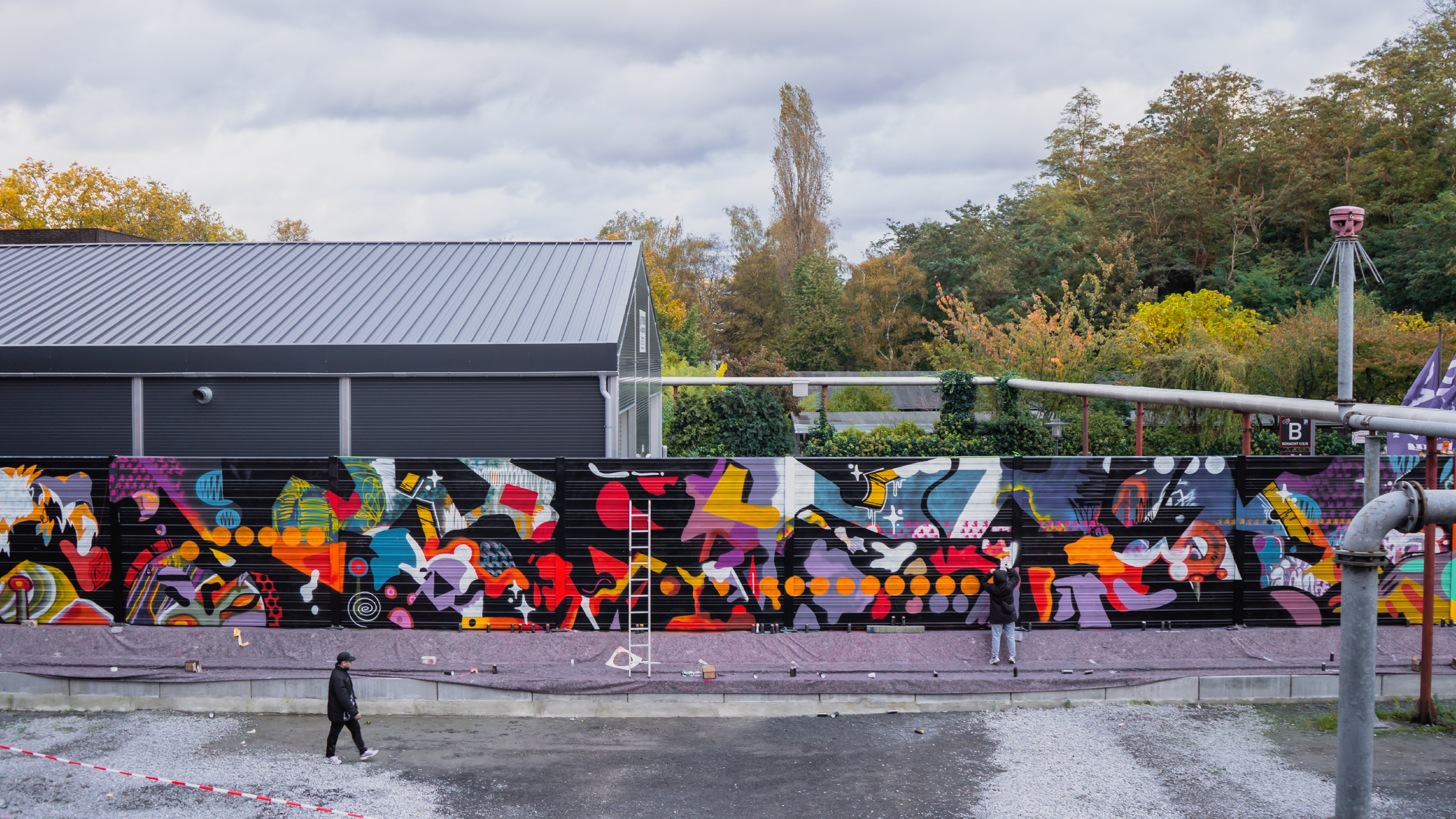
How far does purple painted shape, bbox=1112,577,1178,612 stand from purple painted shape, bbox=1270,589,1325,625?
48.4 inches

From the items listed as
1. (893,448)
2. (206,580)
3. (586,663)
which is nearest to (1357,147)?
(893,448)

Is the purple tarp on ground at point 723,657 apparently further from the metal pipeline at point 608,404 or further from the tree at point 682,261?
the tree at point 682,261

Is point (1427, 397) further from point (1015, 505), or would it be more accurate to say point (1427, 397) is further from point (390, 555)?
point (390, 555)

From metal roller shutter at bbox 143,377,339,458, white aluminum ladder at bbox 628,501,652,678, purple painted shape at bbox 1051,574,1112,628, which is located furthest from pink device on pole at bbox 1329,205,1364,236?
metal roller shutter at bbox 143,377,339,458

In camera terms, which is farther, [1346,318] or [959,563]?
[959,563]

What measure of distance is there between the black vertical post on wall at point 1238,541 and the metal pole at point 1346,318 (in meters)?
1.64

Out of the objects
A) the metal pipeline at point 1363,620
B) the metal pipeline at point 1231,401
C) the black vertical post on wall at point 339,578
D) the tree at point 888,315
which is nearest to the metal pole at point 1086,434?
the metal pipeline at point 1231,401

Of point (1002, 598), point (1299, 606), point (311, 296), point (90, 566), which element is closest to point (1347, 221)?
point (1299, 606)

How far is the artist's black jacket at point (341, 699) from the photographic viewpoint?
8047mm

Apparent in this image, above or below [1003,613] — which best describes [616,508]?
above

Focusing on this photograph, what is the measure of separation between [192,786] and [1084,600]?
9.40 meters

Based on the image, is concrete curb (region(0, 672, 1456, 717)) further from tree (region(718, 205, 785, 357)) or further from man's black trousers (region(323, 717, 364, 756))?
tree (region(718, 205, 785, 357))

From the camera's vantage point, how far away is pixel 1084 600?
10.7 metres

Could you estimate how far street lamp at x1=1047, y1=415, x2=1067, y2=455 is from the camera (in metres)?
20.0
